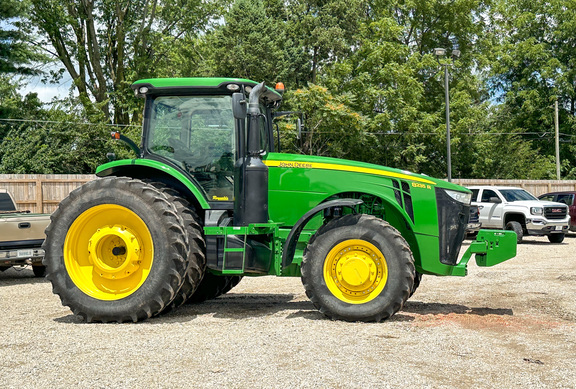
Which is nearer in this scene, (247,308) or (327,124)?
(247,308)

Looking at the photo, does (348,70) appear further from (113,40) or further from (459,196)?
(459,196)

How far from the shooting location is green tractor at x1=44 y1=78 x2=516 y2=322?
7.36 meters

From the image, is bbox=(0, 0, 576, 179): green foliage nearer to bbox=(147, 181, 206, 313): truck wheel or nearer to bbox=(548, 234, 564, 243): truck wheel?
bbox=(548, 234, 564, 243): truck wheel

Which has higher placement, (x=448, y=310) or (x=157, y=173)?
(x=157, y=173)


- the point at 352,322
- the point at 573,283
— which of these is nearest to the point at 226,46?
the point at 573,283

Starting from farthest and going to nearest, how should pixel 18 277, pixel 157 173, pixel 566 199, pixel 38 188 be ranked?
1. pixel 38 188
2. pixel 566 199
3. pixel 18 277
4. pixel 157 173

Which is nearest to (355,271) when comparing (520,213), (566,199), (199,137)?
(199,137)

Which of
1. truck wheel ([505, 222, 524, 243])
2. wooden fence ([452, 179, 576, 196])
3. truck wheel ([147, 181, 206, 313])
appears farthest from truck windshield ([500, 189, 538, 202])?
truck wheel ([147, 181, 206, 313])

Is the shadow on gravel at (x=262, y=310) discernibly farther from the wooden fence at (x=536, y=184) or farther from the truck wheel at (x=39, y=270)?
the wooden fence at (x=536, y=184)

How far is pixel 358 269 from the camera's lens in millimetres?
7297

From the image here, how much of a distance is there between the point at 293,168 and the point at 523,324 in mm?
3098

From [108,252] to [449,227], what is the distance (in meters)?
3.96

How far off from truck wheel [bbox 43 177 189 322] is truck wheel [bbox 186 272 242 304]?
1509mm

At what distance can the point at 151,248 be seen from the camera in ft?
25.0
